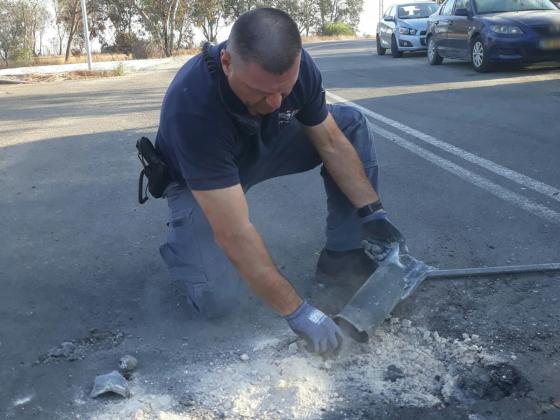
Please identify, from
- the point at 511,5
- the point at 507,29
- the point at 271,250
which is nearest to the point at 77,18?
the point at 511,5

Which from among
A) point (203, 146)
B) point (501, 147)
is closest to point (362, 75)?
point (501, 147)

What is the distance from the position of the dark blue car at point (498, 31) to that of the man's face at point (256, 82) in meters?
8.90

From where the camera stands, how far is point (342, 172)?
3.16 metres

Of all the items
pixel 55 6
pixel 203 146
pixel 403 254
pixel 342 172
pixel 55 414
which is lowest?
pixel 55 414

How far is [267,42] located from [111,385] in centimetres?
133

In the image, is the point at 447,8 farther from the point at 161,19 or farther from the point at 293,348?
the point at 161,19

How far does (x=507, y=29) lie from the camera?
10438mm

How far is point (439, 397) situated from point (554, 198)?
2411mm

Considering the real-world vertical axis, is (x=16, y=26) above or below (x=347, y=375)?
above

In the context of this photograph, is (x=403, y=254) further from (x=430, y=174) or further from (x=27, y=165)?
(x=27, y=165)

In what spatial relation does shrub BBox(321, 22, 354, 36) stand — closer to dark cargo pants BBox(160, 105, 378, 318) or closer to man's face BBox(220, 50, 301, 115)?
dark cargo pants BBox(160, 105, 378, 318)

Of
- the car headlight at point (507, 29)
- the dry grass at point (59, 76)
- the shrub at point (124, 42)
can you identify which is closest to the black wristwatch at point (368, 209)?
the car headlight at point (507, 29)

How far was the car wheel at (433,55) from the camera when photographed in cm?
1320

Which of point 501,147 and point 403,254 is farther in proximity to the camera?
point 501,147
